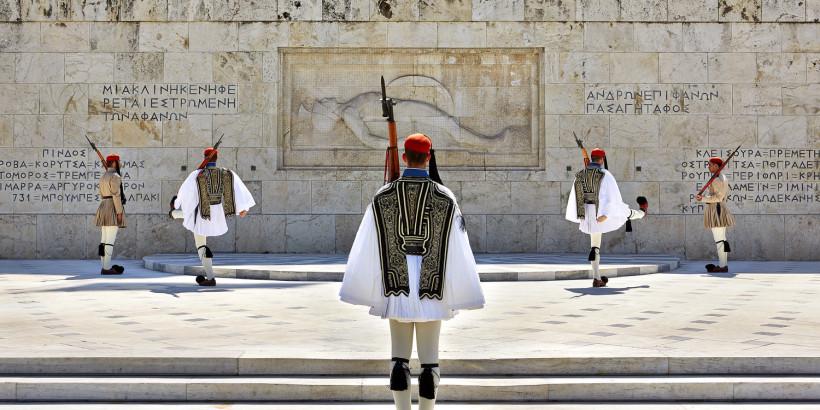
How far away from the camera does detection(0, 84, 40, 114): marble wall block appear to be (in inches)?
676

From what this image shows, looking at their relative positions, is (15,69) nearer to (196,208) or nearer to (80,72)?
(80,72)

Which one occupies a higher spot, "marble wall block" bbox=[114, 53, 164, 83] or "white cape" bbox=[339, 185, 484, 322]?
"marble wall block" bbox=[114, 53, 164, 83]

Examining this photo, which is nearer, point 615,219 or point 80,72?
point 615,219

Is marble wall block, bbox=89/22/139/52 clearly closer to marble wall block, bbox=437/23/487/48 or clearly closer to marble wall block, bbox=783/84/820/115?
marble wall block, bbox=437/23/487/48

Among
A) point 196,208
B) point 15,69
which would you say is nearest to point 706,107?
point 196,208

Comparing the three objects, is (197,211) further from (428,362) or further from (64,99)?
(428,362)

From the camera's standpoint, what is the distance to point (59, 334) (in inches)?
294

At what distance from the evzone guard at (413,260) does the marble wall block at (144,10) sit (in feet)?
44.3

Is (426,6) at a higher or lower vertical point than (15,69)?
higher

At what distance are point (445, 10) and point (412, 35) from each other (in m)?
0.79

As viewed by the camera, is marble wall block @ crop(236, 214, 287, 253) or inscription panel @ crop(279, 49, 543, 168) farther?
inscription panel @ crop(279, 49, 543, 168)

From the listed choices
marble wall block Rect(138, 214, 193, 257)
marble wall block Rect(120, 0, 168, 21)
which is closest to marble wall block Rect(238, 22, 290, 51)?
marble wall block Rect(120, 0, 168, 21)

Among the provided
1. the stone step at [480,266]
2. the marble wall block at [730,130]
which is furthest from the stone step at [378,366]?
the marble wall block at [730,130]
